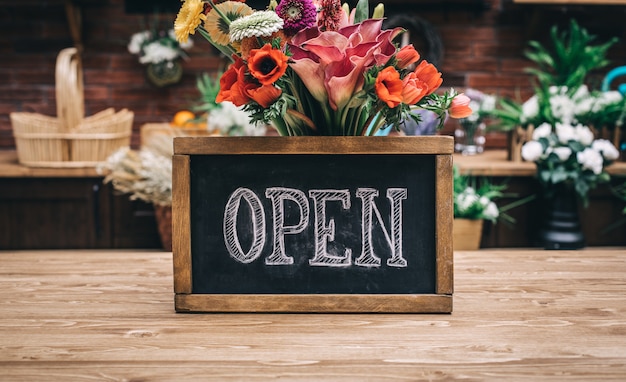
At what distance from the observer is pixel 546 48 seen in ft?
10.3

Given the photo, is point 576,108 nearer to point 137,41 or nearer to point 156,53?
point 156,53

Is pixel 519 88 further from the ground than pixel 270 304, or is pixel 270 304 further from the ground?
pixel 519 88

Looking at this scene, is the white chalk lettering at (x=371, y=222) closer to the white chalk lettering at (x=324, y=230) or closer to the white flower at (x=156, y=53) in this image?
the white chalk lettering at (x=324, y=230)

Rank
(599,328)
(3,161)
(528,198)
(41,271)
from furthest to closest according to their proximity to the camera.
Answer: (3,161)
(528,198)
(41,271)
(599,328)

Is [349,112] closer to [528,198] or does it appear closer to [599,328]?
[599,328]

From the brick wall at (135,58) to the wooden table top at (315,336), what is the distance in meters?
2.29

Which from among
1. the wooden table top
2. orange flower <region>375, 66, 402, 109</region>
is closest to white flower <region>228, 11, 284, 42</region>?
orange flower <region>375, 66, 402, 109</region>

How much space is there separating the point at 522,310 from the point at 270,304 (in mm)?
317

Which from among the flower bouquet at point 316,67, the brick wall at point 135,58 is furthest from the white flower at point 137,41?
the flower bouquet at point 316,67

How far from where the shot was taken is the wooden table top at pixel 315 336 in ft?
2.00

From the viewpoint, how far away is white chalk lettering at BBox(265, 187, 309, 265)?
0.81 metres

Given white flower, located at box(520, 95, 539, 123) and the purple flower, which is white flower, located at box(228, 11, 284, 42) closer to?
the purple flower

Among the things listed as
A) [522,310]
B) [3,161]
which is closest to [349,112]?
[522,310]

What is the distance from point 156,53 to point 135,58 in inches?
8.4
